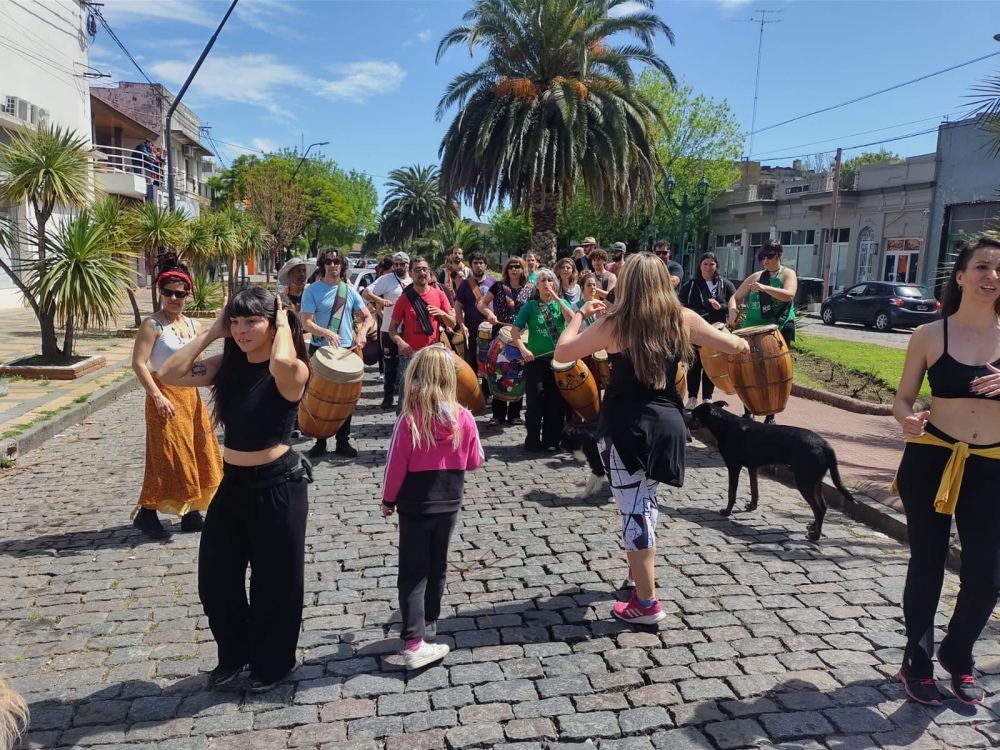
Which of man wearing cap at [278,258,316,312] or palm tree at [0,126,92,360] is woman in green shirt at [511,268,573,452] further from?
palm tree at [0,126,92,360]

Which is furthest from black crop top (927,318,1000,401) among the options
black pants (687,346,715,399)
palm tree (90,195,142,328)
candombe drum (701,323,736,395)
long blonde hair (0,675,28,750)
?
palm tree (90,195,142,328)

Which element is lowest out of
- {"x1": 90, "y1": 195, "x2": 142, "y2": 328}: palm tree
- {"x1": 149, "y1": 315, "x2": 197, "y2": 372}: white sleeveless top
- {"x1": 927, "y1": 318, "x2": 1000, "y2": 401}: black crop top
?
{"x1": 149, "y1": 315, "x2": 197, "y2": 372}: white sleeveless top

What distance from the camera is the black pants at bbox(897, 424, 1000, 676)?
3.13m

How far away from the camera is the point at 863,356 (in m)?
15.0

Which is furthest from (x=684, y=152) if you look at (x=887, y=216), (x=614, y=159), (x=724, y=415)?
(x=724, y=415)

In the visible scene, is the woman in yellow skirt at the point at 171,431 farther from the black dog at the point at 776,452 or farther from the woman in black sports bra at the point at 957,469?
the woman in black sports bra at the point at 957,469

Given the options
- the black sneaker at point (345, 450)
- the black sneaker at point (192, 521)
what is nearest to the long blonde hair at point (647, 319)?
the black sneaker at point (192, 521)

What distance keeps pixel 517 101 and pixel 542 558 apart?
15535 mm

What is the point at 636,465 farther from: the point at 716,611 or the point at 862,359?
the point at 862,359

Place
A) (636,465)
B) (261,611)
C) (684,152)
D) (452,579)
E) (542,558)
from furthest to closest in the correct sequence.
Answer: (684,152)
(542,558)
(452,579)
(636,465)
(261,611)

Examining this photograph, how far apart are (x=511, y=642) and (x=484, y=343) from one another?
5042mm

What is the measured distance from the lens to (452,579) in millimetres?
4609

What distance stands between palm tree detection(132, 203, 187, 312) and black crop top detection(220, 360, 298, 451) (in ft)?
48.8

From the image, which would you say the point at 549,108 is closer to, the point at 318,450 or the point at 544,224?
the point at 544,224
